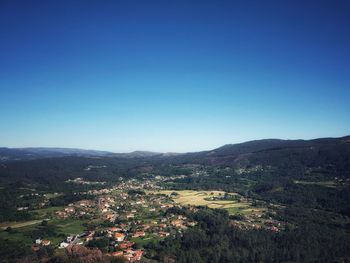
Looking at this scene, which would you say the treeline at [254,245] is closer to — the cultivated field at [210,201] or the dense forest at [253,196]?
the dense forest at [253,196]

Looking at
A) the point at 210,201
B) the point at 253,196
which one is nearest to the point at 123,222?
the point at 210,201

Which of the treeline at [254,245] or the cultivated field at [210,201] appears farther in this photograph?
the cultivated field at [210,201]

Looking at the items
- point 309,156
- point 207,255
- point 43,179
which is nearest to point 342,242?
→ point 207,255

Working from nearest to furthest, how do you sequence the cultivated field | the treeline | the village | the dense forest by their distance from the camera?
the treeline
the dense forest
the village
the cultivated field

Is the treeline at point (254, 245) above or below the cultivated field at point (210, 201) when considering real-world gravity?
below

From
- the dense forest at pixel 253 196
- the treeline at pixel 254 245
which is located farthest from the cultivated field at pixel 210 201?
the treeline at pixel 254 245

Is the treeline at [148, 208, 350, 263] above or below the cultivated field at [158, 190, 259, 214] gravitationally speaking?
below

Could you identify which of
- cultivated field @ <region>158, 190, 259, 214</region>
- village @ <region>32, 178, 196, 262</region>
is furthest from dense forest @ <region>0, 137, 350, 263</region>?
cultivated field @ <region>158, 190, 259, 214</region>

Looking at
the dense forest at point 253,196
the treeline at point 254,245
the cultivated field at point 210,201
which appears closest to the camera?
the treeline at point 254,245

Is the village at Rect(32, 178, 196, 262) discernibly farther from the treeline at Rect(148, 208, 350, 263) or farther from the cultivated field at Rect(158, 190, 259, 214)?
the cultivated field at Rect(158, 190, 259, 214)

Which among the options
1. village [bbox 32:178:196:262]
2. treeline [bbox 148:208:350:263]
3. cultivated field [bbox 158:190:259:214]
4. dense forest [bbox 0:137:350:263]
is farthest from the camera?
cultivated field [bbox 158:190:259:214]

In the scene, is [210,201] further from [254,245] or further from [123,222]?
[254,245]
